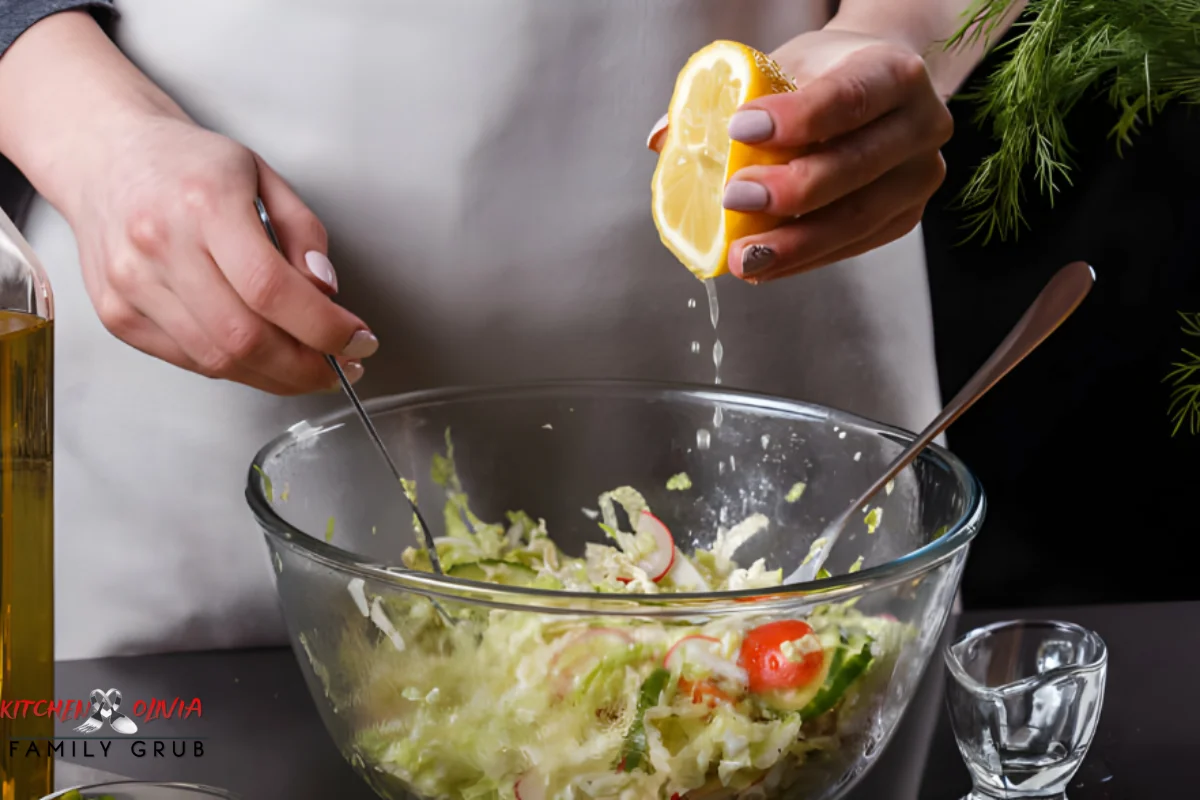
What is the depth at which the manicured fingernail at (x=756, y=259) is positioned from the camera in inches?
31.5

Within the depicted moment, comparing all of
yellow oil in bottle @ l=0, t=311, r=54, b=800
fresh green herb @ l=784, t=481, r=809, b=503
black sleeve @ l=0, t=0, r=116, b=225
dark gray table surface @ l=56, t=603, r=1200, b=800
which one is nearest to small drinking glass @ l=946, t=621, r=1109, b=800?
dark gray table surface @ l=56, t=603, r=1200, b=800

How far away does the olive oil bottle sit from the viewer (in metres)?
0.65

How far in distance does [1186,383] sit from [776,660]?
0.81 metres

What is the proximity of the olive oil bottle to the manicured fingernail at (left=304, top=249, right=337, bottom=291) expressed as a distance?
22cm

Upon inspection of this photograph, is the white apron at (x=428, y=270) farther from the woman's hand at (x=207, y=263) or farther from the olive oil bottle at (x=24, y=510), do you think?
the olive oil bottle at (x=24, y=510)

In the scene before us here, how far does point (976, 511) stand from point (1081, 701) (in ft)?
0.50

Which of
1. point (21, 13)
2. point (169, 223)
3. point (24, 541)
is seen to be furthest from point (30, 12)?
point (24, 541)

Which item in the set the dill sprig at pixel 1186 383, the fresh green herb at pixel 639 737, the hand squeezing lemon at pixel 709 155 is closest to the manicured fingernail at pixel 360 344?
the hand squeezing lemon at pixel 709 155

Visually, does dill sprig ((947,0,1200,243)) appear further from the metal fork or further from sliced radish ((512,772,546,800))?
sliced radish ((512,772,546,800))

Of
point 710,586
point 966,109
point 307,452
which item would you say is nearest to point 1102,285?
point 966,109

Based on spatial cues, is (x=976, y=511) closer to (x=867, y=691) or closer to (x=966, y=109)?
(x=867, y=691)

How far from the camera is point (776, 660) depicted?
0.61m

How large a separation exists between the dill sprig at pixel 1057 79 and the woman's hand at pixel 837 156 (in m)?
0.19

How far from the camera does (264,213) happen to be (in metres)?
0.87
